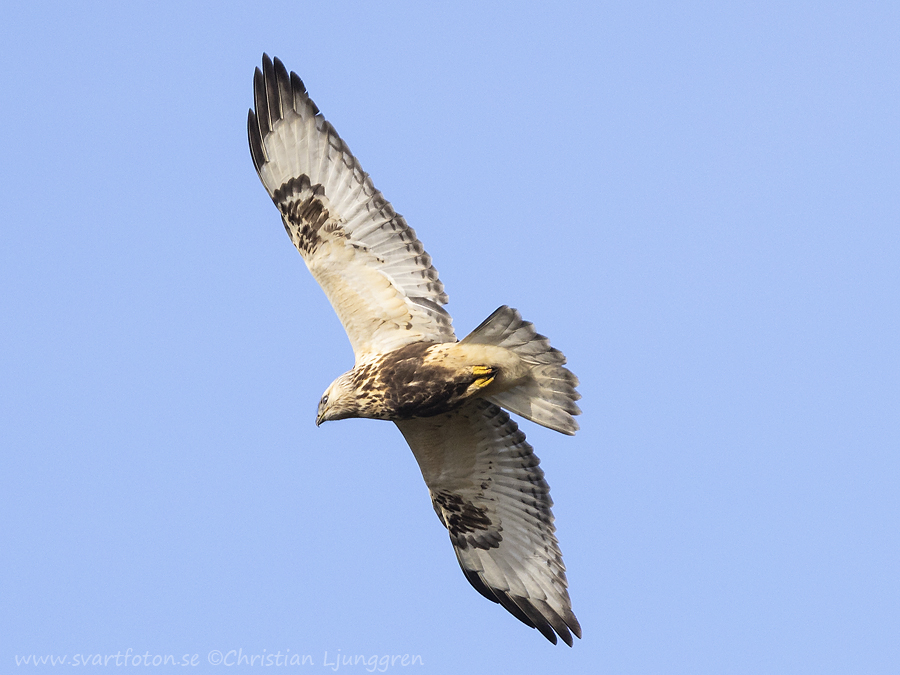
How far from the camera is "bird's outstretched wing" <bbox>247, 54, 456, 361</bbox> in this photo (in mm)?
9234

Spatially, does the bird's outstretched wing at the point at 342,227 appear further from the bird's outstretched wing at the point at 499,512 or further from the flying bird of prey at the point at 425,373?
the bird's outstretched wing at the point at 499,512

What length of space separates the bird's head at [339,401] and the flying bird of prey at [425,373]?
0.01m

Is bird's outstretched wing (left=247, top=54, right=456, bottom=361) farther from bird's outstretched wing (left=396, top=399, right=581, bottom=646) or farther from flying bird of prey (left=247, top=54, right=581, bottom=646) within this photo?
bird's outstretched wing (left=396, top=399, right=581, bottom=646)

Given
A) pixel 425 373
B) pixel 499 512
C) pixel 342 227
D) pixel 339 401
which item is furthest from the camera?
pixel 499 512

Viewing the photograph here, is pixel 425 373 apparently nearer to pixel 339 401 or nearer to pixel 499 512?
pixel 339 401

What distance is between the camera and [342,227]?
942 centimetres

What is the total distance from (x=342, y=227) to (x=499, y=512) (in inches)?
106

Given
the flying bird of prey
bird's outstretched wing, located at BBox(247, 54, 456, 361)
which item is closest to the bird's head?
the flying bird of prey

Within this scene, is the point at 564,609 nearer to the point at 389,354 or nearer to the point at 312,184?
Answer: the point at 389,354

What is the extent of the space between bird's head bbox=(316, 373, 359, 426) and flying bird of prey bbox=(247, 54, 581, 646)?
0.01 m

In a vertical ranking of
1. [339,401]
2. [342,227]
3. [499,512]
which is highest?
[342,227]

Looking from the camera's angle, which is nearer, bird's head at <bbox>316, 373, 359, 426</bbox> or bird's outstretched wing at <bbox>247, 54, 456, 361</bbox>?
bird's head at <bbox>316, 373, 359, 426</bbox>

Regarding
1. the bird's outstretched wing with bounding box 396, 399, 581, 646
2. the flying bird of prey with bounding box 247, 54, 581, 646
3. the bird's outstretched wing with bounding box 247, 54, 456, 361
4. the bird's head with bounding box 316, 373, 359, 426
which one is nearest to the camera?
the flying bird of prey with bounding box 247, 54, 581, 646

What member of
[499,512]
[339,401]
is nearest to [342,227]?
[339,401]
